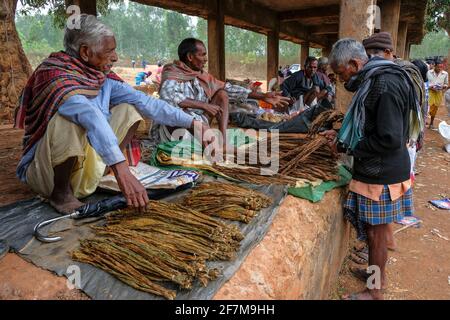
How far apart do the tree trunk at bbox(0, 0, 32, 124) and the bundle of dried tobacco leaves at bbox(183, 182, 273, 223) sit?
22.1 ft

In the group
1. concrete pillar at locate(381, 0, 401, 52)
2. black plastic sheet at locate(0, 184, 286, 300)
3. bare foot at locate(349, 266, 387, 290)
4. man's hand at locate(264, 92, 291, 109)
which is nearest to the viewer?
black plastic sheet at locate(0, 184, 286, 300)

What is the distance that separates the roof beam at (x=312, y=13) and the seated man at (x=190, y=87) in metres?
5.82

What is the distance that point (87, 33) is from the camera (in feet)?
7.36

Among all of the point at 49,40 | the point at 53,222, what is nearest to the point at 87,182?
the point at 53,222

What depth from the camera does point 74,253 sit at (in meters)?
1.80

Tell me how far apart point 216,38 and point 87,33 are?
533 centimetres

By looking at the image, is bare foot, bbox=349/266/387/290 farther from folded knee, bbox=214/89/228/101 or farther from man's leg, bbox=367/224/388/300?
folded knee, bbox=214/89/228/101

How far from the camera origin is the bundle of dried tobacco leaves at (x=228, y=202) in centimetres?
223

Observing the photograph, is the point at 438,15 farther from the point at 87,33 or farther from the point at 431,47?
the point at 431,47

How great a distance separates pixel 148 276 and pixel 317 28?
1192 cm

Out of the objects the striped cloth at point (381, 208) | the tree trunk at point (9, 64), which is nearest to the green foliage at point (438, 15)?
the tree trunk at point (9, 64)

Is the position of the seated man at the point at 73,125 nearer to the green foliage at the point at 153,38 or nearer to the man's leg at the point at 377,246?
the man's leg at the point at 377,246

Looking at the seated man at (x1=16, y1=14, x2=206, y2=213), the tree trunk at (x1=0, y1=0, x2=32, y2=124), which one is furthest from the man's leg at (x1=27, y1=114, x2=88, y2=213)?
the tree trunk at (x1=0, y1=0, x2=32, y2=124)

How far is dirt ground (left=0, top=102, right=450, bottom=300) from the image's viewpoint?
1.61m
